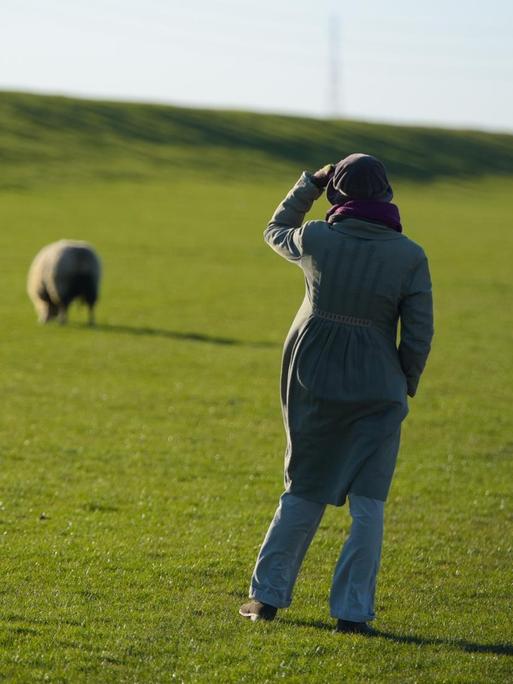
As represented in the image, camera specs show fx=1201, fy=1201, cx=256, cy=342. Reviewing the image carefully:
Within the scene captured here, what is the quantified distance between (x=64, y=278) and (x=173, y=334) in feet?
7.43

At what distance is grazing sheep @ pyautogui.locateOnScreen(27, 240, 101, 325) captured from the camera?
2142 cm

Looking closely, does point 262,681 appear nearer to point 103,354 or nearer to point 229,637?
point 229,637

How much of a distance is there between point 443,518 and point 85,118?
74310 mm

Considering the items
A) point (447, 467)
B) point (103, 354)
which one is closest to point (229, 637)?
point (447, 467)

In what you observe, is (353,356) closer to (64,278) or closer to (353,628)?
(353,628)

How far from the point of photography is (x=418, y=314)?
6.16 meters

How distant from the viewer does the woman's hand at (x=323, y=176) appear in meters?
6.41

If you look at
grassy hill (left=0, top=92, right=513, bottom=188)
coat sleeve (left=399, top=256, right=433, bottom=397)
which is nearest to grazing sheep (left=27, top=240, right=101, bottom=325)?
coat sleeve (left=399, top=256, right=433, bottom=397)

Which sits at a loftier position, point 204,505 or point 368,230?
point 368,230

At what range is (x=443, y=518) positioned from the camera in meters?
9.38

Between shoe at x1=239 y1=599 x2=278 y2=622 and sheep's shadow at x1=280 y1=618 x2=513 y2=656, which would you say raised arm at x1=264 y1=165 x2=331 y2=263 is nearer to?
shoe at x1=239 y1=599 x2=278 y2=622

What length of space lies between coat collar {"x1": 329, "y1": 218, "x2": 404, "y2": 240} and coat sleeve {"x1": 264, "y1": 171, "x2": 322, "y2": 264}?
11.2 inches

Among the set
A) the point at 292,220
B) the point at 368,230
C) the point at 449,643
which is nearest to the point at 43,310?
the point at 292,220

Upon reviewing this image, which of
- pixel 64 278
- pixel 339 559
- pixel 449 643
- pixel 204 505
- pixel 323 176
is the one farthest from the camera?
pixel 64 278
